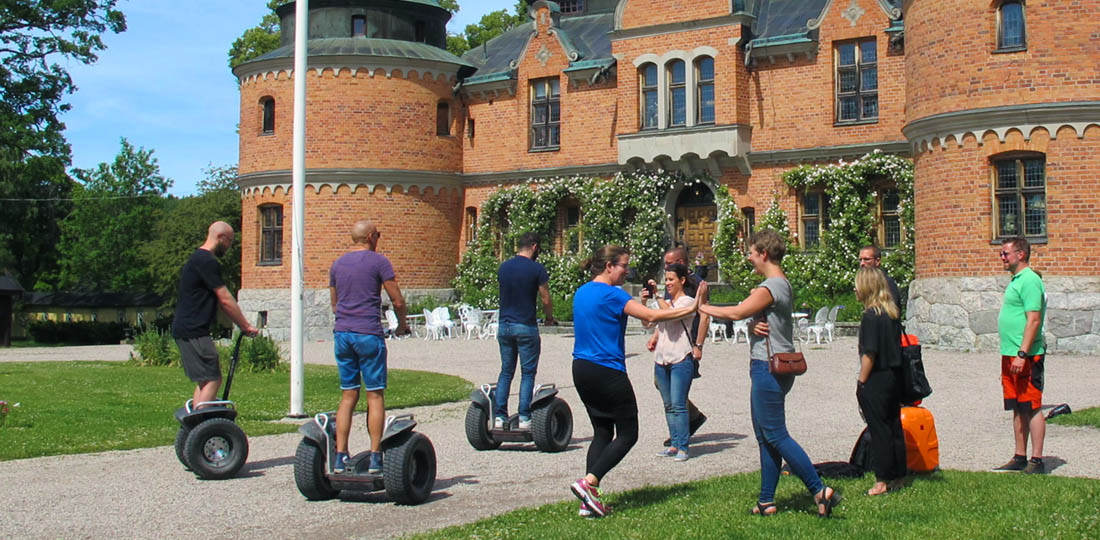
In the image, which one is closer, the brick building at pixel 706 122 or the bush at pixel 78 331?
the brick building at pixel 706 122

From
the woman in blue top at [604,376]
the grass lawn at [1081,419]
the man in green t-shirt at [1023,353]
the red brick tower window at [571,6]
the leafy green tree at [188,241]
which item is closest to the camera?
the woman in blue top at [604,376]

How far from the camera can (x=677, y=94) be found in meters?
28.7

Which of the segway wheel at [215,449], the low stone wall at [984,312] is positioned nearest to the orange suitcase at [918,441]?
the segway wheel at [215,449]

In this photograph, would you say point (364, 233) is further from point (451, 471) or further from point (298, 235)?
point (298, 235)

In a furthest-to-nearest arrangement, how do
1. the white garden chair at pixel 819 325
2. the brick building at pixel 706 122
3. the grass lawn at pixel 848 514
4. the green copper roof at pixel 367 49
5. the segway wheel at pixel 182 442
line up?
1. the green copper roof at pixel 367 49
2. the white garden chair at pixel 819 325
3. the brick building at pixel 706 122
4. the segway wheel at pixel 182 442
5. the grass lawn at pixel 848 514

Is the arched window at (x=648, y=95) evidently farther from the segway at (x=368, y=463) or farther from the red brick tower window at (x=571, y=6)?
the segway at (x=368, y=463)

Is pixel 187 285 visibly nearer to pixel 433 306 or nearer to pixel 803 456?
pixel 803 456

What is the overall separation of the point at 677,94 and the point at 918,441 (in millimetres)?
21090

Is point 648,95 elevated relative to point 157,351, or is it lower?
elevated

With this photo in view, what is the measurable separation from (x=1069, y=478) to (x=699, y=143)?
2030cm

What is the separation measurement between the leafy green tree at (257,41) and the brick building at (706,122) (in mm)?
12273

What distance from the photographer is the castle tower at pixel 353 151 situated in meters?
30.5

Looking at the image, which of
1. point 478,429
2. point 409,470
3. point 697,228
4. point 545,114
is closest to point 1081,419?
point 478,429

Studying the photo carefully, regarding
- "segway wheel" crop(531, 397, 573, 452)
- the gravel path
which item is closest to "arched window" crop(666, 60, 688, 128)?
the gravel path
